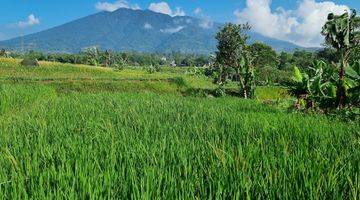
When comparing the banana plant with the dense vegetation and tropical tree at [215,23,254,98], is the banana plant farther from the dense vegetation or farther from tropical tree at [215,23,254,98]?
tropical tree at [215,23,254,98]

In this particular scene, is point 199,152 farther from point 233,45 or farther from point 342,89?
point 233,45

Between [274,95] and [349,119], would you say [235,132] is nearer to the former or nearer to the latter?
[349,119]

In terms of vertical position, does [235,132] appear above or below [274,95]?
above

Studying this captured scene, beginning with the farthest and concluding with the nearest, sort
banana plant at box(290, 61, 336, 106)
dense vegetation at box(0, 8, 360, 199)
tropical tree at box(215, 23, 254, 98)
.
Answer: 1. tropical tree at box(215, 23, 254, 98)
2. banana plant at box(290, 61, 336, 106)
3. dense vegetation at box(0, 8, 360, 199)

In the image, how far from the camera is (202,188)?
2.89 meters

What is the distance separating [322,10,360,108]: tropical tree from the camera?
9891 millimetres

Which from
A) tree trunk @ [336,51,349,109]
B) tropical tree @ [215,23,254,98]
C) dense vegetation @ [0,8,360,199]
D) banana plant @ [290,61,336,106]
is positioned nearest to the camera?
dense vegetation @ [0,8,360,199]

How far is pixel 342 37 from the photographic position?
1004 cm

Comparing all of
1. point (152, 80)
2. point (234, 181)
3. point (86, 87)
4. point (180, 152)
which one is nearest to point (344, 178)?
point (234, 181)

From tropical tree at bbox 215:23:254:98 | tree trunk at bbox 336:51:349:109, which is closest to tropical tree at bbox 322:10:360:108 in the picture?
tree trunk at bbox 336:51:349:109

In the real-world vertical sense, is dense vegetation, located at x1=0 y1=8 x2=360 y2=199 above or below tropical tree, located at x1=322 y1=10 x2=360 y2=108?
below

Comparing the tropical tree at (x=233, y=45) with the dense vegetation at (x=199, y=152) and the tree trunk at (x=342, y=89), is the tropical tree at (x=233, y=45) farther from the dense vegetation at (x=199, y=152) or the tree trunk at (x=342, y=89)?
the tree trunk at (x=342, y=89)

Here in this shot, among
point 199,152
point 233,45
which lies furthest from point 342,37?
point 233,45

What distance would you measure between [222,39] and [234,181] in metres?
25.6
